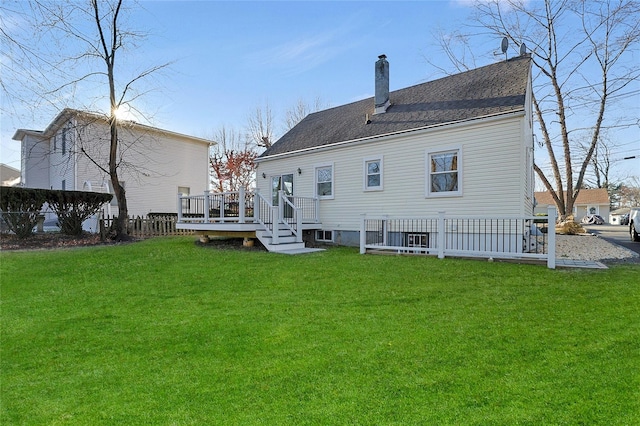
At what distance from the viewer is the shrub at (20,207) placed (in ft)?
35.1

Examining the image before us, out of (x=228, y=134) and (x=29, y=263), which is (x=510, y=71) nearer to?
(x=29, y=263)

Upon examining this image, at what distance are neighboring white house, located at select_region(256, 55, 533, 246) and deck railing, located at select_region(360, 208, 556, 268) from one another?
332 mm

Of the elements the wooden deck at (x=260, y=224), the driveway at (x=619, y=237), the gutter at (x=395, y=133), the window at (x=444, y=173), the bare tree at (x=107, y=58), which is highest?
the bare tree at (x=107, y=58)

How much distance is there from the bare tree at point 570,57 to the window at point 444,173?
44.0 feet

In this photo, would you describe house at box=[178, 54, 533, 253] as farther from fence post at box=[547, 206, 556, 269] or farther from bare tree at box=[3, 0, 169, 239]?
bare tree at box=[3, 0, 169, 239]

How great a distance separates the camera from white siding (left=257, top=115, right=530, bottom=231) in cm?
855

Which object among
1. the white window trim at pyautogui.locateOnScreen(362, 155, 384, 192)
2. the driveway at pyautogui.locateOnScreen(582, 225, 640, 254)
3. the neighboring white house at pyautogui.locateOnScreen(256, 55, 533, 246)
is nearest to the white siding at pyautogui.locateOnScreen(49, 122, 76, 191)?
the neighboring white house at pyautogui.locateOnScreen(256, 55, 533, 246)

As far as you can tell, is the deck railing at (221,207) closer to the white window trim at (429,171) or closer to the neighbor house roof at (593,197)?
the white window trim at (429,171)

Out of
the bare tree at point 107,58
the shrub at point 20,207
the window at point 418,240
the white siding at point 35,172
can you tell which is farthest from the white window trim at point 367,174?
the white siding at point 35,172

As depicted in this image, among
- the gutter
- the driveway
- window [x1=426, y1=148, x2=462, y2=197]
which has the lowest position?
the driveway

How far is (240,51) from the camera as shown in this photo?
11547 mm

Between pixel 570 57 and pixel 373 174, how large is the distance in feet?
56.7

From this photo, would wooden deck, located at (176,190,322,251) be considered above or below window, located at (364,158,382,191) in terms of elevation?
below

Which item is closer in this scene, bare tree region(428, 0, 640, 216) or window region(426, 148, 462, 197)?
window region(426, 148, 462, 197)
